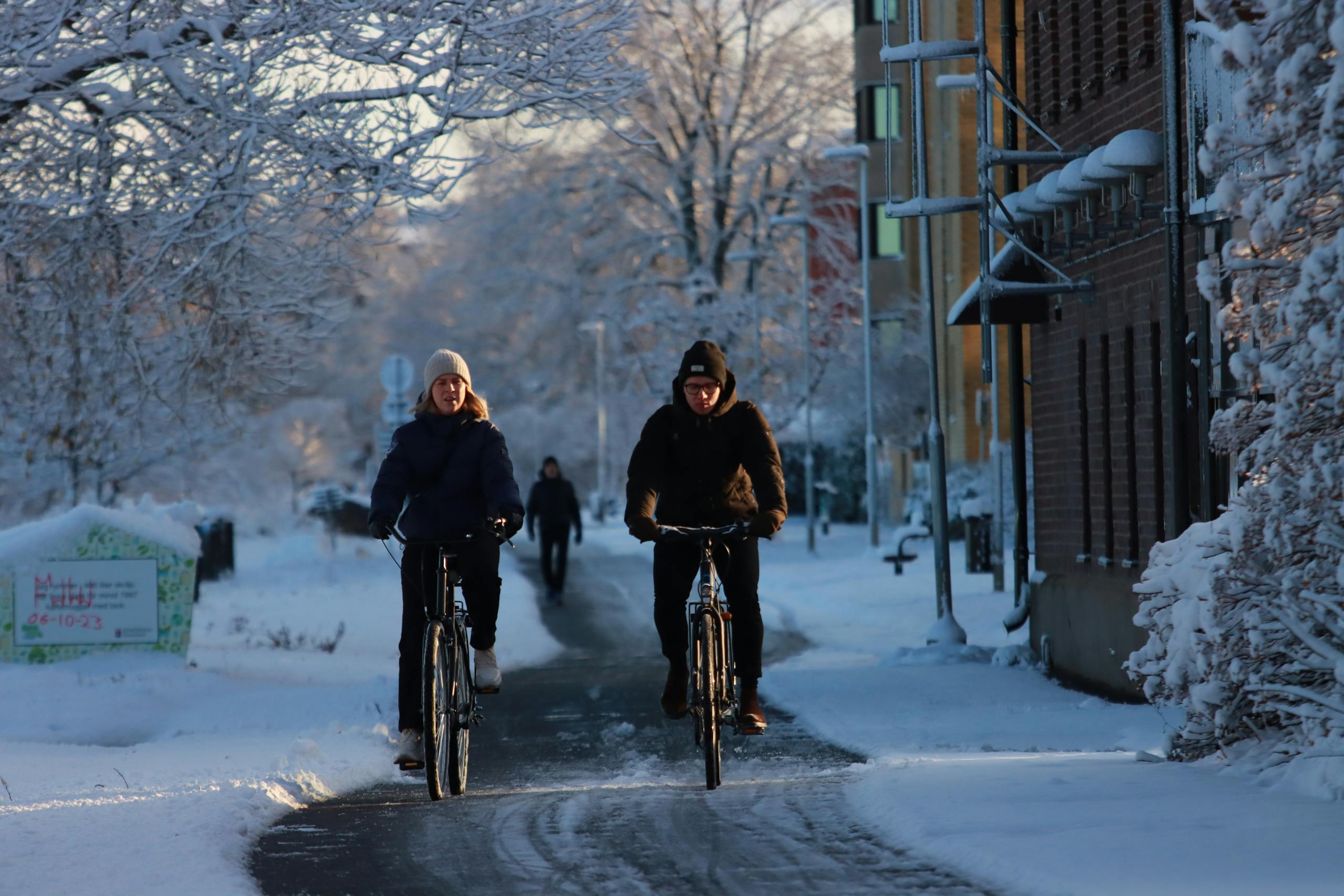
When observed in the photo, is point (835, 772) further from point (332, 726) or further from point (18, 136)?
point (18, 136)

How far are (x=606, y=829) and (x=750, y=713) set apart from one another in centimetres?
→ 143

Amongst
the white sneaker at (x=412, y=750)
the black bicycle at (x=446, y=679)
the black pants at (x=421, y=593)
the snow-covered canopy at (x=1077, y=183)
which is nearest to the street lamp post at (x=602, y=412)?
the snow-covered canopy at (x=1077, y=183)

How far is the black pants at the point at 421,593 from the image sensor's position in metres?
8.48

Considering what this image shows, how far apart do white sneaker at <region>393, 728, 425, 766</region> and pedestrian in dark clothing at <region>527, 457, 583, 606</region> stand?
1645cm

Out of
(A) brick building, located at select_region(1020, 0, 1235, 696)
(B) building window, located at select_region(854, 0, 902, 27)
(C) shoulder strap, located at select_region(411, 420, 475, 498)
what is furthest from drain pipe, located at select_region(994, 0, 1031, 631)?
(B) building window, located at select_region(854, 0, 902, 27)

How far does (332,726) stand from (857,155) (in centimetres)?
2230

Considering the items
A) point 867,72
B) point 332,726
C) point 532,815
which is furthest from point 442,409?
point 867,72

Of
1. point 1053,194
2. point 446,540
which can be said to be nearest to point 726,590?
point 446,540

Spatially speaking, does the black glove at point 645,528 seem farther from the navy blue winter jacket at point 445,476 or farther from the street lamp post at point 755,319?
the street lamp post at point 755,319

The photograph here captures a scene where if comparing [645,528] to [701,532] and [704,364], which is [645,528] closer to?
[701,532]

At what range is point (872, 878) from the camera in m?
6.31

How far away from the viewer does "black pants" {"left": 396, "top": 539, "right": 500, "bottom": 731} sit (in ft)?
27.8

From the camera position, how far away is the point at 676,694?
8945mm

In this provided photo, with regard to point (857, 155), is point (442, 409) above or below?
below
